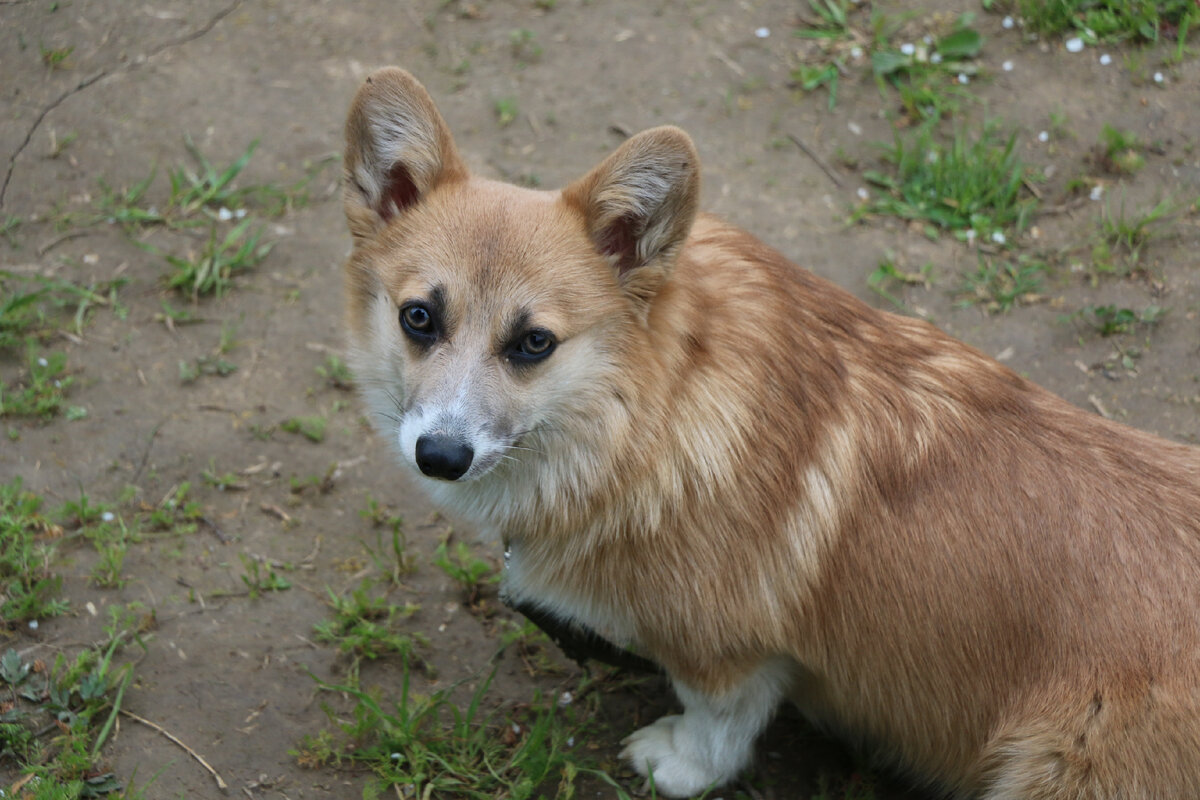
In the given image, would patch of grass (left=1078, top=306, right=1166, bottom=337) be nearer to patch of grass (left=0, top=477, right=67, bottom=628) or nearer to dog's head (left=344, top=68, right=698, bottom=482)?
dog's head (left=344, top=68, right=698, bottom=482)

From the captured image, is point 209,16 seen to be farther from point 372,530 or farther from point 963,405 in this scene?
point 963,405

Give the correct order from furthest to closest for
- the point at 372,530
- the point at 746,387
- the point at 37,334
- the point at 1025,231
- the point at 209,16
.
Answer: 1. the point at 209,16
2. the point at 1025,231
3. the point at 37,334
4. the point at 372,530
5. the point at 746,387

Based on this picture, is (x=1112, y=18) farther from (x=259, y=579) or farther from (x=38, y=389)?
(x=38, y=389)

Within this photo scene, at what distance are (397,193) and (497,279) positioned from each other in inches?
22.5

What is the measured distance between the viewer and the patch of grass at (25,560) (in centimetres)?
402

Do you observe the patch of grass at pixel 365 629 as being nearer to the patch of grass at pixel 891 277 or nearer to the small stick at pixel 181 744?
the small stick at pixel 181 744

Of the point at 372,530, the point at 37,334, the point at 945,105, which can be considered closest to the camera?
the point at 372,530

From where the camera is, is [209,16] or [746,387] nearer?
[746,387]

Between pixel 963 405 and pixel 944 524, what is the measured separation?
15.4 inches

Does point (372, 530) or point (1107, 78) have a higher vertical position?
point (1107, 78)

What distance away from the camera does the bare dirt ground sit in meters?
4.14

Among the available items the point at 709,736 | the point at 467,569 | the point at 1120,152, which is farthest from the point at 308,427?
the point at 1120,152

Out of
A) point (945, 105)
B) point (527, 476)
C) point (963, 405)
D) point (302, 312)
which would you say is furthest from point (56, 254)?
point (945, 105)

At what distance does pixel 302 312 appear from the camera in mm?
5457
